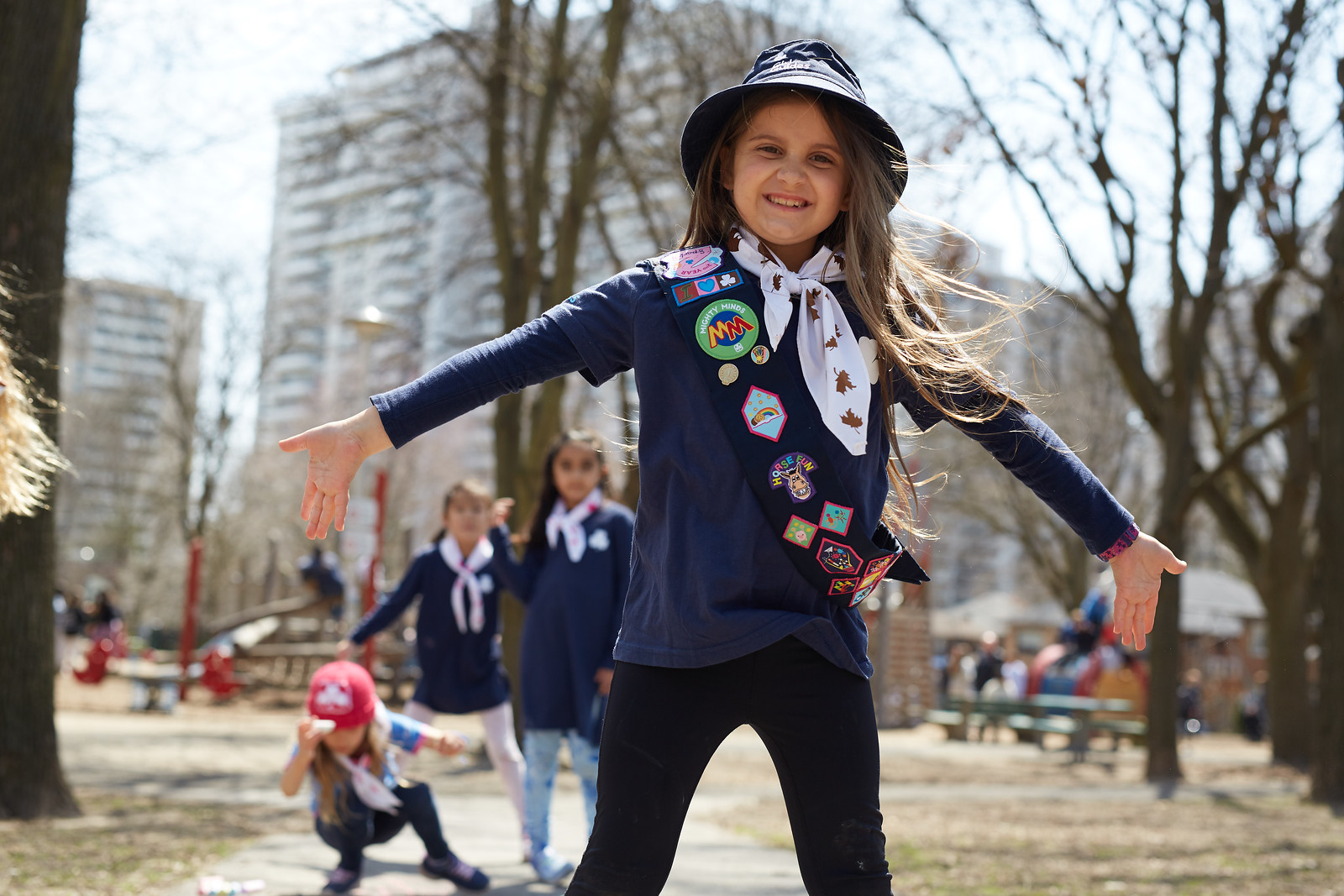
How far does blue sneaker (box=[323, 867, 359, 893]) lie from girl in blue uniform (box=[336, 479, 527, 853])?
120 cm

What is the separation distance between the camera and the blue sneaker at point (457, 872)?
4902 millimetres

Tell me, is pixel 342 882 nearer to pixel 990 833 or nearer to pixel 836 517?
pixel 836 517

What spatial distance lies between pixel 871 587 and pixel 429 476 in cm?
4988

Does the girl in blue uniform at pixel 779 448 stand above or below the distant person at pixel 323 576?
above

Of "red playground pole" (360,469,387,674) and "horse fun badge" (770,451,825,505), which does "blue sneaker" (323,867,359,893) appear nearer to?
"horse fun badge" (770,451,825,505)

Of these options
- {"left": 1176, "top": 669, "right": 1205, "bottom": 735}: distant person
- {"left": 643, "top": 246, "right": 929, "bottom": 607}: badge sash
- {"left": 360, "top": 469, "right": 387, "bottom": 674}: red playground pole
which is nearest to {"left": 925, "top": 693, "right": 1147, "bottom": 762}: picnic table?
{"left": 1176, "top": 669, "right": 1205, "bottom": 735}: distant person

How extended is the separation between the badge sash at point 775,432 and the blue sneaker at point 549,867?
3261mm

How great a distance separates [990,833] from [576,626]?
11.6 feet

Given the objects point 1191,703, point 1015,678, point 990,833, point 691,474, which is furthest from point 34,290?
point 1015,678

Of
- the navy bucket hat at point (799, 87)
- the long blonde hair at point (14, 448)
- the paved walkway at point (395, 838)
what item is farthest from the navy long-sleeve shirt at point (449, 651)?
the navy bucket hat at point (799, 87)

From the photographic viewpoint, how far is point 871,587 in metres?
2.44

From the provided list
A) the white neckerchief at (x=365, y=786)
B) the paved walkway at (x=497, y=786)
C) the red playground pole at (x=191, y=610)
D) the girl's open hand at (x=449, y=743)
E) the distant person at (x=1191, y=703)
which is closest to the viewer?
the girl's open hand at (x=449, y=743)

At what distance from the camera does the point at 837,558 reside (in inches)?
90.9

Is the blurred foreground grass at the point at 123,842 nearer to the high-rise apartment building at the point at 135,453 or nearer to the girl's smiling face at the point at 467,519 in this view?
the girl's smiling face at the point at 467,519
